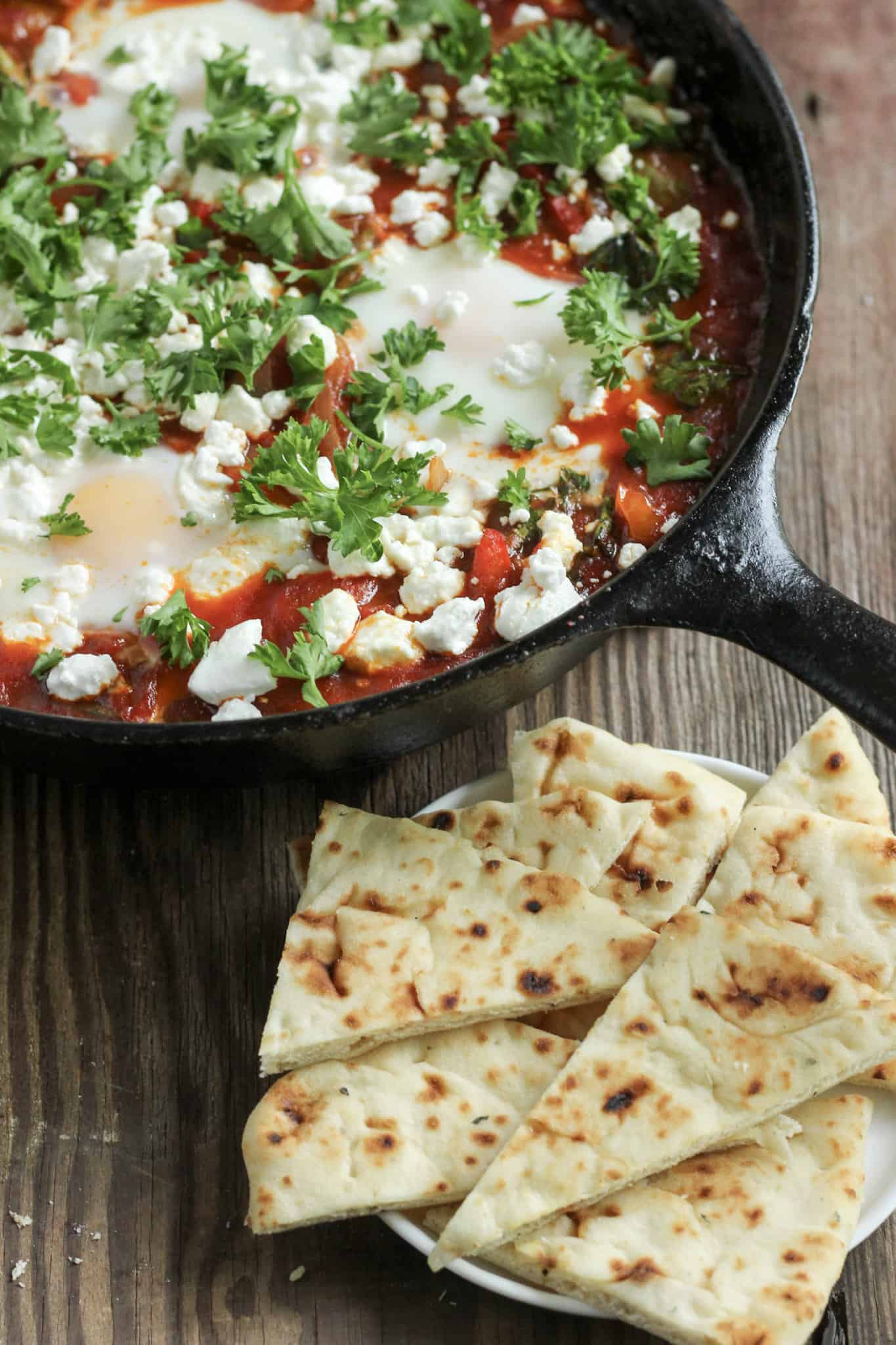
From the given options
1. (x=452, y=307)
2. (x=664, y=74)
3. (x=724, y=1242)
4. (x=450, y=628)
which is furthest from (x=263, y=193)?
(x=724, y=1242)

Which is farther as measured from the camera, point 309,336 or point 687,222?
point 687,222

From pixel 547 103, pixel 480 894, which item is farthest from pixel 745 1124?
pixel 547 103

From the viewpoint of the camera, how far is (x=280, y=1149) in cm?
343

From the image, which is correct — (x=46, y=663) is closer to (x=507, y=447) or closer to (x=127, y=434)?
(x=127, y=434)

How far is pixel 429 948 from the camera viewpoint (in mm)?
3615

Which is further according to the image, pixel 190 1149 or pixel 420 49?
pixel 420 49

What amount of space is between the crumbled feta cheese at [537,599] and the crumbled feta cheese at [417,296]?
0.99 metres

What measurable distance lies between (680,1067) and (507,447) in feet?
5.87

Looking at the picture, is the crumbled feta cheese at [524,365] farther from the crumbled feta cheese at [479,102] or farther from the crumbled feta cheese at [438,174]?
the crumbled feta cheese at [479,102]

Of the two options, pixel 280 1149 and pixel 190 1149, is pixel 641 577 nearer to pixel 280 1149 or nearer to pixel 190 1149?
pixel 280 1149

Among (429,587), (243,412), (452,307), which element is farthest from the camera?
(452,307)

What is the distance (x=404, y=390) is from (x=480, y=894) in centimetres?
148

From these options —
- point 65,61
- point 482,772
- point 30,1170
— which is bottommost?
point 30,1170

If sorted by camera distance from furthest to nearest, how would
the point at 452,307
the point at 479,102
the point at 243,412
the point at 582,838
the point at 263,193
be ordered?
the point at 479,102 < the point at 263,193 < the point at 452,307 < the point at 243,412 < the point at 582,838
